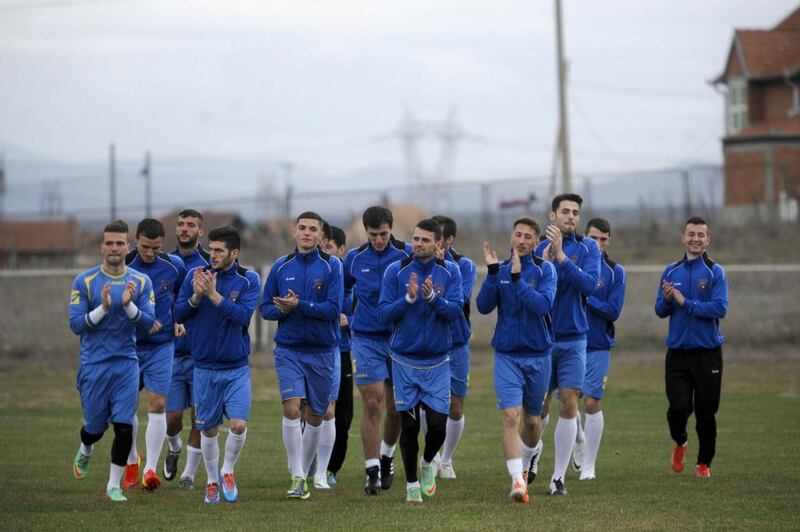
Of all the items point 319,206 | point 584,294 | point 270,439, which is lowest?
point 270,439

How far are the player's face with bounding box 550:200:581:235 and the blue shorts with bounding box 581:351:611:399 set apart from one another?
4.65 ft

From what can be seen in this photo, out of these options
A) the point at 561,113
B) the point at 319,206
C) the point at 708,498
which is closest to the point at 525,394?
the point at 708,498

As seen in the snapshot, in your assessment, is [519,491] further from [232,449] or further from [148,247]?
[148,247]

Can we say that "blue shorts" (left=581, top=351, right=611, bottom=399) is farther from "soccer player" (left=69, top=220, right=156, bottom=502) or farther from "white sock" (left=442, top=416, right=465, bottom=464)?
"soccer player" (left=69, top=220, right=156, bottom=502)

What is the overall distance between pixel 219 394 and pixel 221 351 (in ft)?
1.27

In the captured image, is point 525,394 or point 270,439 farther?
point 270,439

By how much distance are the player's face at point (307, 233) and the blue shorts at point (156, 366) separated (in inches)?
69.7

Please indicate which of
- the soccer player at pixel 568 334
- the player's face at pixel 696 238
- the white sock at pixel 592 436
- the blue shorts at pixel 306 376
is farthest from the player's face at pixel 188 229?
the player's face at pixel 696 238

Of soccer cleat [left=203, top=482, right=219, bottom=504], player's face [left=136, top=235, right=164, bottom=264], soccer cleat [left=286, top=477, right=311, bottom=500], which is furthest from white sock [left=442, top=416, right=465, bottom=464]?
player's face [left=136, top=235, right=164, bottom=264]

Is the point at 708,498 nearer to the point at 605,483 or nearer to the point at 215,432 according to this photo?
the point at 605,483

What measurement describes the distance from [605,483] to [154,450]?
428cm

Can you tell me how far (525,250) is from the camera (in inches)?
430

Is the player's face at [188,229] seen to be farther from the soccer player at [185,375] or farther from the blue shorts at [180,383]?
the blue shorts at [180,383]

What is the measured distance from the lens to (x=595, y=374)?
1257 cm
